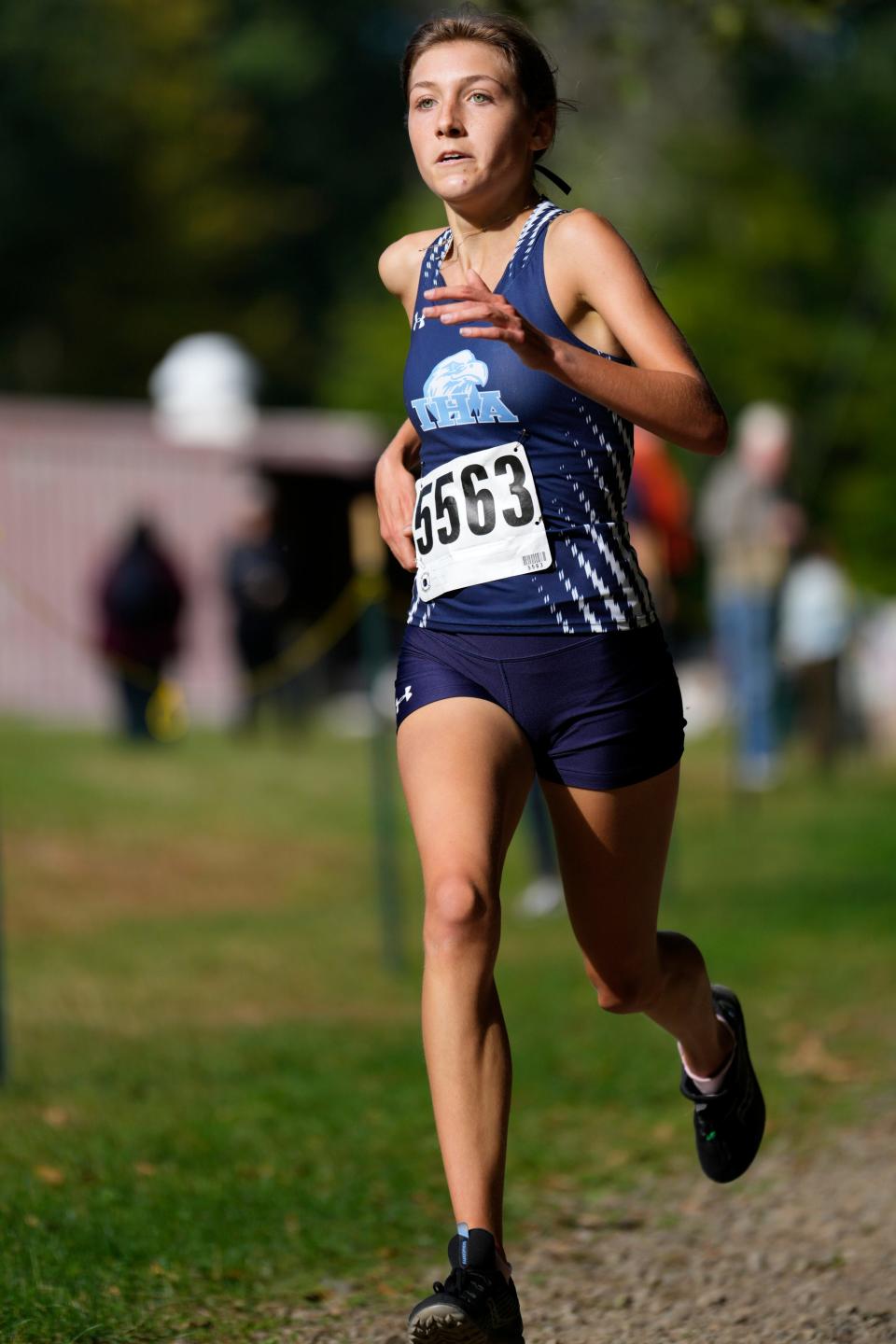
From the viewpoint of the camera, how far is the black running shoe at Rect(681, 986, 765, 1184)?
490 cm

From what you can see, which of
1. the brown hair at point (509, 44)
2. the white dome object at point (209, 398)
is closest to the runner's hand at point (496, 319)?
the brown hair at point (509, 44)

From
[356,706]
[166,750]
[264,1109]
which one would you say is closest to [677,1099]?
[264,1109]

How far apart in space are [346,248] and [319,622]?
32442mm

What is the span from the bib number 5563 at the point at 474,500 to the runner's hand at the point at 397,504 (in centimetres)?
25

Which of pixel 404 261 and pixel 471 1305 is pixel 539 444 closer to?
pixel 404 261

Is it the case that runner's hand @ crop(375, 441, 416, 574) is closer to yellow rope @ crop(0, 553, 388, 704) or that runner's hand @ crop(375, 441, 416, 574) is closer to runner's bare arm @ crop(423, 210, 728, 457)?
runner's bare arm @ crop(423, 210, 728, 457)

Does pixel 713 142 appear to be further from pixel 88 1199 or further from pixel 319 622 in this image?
pixel 88 1199

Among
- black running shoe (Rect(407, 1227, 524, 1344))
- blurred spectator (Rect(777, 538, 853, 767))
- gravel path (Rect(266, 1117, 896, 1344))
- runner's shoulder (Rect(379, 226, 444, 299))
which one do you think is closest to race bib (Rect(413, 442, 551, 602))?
runner's shoulder (Rect(379, 226, 444, 299))

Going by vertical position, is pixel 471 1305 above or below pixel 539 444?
below

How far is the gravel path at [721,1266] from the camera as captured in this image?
4445 millimetres

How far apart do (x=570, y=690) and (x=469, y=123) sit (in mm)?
1026

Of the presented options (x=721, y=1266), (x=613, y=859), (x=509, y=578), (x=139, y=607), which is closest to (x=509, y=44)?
(x=509, y=578)

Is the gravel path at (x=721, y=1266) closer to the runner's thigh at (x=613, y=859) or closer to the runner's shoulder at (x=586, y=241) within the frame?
the runner's thigh at (x=613, y=859)

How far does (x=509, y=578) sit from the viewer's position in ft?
13.4
